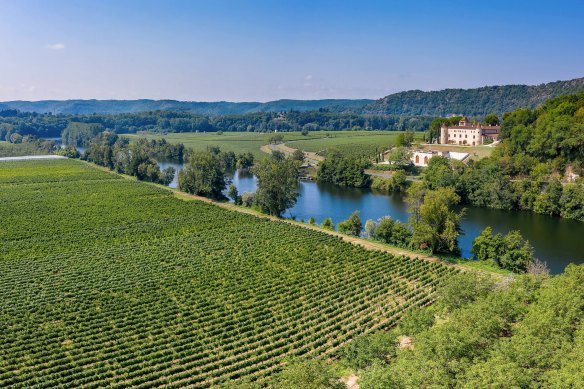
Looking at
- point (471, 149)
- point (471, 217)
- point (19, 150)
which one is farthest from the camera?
point (19, 150)

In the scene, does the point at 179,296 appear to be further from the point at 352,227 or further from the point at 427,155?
the point at 427,155

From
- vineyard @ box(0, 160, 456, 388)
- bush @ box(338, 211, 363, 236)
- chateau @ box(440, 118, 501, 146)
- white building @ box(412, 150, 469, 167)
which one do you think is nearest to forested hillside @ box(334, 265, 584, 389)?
vineyard @ box(0, 160, 456, 388)

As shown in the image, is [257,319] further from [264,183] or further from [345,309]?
[264,183]

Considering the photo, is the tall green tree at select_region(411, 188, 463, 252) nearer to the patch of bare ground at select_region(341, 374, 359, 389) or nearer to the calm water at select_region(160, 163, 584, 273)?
the calm water at select_region(160, 163, 584, 273)

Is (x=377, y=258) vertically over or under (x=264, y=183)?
under


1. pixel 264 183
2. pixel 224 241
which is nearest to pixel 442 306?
pixel 224 241

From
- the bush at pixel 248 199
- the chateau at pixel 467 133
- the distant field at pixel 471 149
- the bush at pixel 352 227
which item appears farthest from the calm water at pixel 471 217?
the chateau at pixel 467 133

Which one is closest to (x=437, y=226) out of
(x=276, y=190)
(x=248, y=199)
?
(x=276, y=190)
